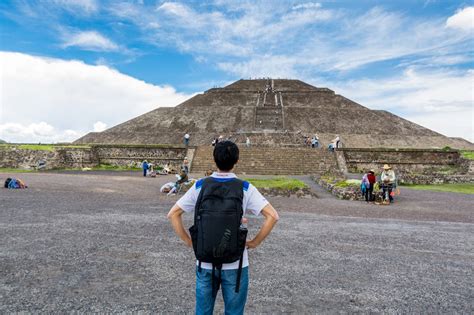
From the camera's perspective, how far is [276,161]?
86.3 ft

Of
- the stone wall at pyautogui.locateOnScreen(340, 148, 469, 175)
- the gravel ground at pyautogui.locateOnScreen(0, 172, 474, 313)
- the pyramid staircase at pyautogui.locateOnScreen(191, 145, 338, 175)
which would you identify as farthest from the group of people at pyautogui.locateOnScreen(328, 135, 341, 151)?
the gravel ground at pyautogui.locateOnScreen(0, 172, 474, 313)

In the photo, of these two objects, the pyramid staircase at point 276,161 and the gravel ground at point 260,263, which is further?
the pyramid staircase at point 276,161

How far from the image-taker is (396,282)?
4.98 metres

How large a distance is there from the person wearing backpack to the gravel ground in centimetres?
146

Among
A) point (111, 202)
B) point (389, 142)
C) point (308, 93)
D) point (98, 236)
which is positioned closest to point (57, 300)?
point (98, 236)

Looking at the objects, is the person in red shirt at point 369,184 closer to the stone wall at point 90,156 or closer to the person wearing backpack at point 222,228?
the person wearing backpack at point 222,228

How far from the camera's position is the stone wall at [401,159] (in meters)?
27.8

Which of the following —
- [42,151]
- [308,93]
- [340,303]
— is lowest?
[340,303]

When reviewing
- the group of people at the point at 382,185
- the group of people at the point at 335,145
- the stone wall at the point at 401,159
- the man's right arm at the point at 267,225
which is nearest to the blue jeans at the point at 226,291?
the man's right arm at the point at 267,225

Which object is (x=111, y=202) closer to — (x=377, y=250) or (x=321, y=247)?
(x=321, y=247)

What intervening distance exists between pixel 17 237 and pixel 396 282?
6.64 m

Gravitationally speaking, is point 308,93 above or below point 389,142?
above

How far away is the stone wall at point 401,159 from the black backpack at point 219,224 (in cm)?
2645

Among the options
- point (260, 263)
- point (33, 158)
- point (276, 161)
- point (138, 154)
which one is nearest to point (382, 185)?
point (260, 263)
